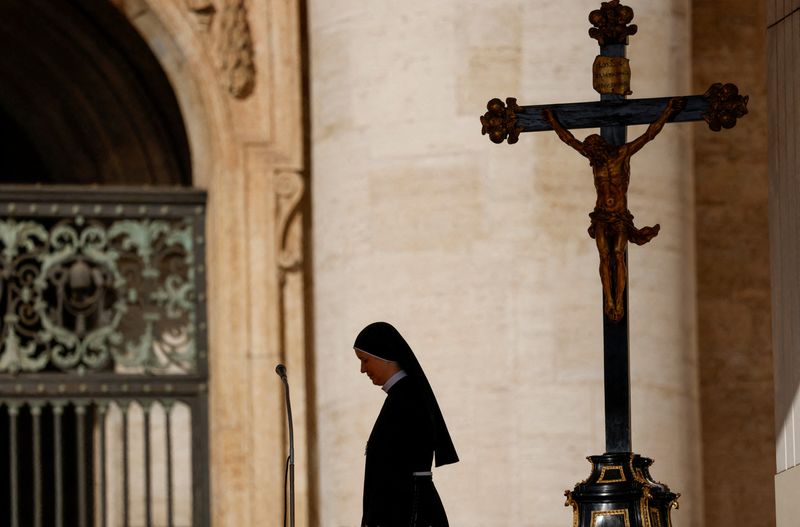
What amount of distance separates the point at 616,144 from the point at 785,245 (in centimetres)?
311

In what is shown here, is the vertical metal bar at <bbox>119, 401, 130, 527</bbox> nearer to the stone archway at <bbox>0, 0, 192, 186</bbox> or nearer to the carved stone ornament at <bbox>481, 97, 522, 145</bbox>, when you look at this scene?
the stone archway at <bbox>0, 0, 192, 186</bbox>

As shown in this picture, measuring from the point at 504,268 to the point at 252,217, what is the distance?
179 cm

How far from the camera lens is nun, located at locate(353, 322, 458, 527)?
7.82 m

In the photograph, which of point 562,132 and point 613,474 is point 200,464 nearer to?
point 562,132

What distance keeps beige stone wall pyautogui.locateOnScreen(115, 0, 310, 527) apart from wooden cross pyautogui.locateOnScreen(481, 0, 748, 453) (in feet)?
13.1

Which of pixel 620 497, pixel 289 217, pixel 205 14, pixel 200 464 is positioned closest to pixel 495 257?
pixel 289 217

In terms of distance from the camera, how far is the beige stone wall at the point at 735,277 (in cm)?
1260

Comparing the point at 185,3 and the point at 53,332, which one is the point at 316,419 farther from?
the point at 185,3

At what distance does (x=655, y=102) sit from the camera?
8188mm

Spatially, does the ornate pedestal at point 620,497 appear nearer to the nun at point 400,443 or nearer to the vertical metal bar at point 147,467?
the nun at point 400,443

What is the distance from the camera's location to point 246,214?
12070 mm

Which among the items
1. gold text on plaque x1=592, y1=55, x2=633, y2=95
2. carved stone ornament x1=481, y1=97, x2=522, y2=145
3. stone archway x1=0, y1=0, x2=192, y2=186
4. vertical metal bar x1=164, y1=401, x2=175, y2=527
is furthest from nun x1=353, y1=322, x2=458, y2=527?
stone archway x1=0, y1=0, x2=192, y2=186

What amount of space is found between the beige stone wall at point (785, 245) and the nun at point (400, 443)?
11.0 feet

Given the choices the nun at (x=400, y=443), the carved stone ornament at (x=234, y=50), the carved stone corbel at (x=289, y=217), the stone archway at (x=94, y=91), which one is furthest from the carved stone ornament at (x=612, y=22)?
the stone archway at (x=94, y=91)
